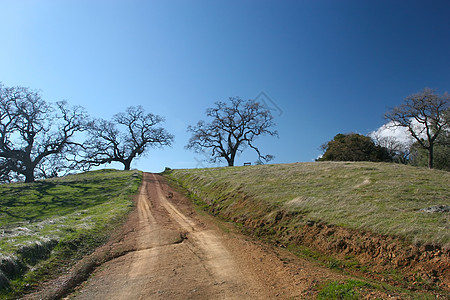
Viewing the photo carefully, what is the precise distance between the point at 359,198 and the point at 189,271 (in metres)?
9.08

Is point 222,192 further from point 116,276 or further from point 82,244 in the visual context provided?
point 116,276

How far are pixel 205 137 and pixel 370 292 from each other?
42981 millimetres

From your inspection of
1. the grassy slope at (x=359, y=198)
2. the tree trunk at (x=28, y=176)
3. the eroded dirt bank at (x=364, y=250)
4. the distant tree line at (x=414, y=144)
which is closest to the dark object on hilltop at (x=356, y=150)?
the distant tree line at (x=414, y=144)

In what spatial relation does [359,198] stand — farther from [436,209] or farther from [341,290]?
[341,290]

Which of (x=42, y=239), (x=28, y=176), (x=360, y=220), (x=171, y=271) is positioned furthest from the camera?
(x=28, y=176)

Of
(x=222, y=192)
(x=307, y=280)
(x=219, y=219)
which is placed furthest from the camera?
(x=222, y=192)

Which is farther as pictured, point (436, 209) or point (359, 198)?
point (359, 198)

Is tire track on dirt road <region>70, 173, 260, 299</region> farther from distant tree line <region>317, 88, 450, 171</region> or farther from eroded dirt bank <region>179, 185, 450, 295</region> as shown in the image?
distant tree line <region>317, 88, 450, 171</region>

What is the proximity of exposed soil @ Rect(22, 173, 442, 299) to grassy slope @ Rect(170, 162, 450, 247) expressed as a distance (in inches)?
116

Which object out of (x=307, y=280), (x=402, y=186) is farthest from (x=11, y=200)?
(x=402, y=186)

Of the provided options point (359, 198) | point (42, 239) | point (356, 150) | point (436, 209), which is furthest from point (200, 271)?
point (356, 150)

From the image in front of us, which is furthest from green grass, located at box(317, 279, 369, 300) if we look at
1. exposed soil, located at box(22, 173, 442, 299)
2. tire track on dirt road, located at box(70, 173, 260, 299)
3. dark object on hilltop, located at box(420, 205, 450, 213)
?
dark object on hilltop, located at box(420, 205, 450, 213)

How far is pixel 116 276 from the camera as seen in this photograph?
6.74 m

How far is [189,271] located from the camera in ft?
22.9
